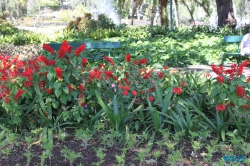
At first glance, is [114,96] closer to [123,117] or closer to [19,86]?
[123,117]

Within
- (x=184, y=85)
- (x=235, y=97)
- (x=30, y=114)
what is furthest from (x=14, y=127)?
(x=235, y=97)

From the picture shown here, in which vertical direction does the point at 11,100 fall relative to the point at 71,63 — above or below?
below

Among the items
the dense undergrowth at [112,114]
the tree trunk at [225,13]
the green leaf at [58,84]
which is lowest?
the dense undergrowth at [112,114]

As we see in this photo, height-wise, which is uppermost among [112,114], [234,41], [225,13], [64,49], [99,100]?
[225,13]

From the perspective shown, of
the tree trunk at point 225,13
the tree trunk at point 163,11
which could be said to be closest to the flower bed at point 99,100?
the tree trunk at point 225,13

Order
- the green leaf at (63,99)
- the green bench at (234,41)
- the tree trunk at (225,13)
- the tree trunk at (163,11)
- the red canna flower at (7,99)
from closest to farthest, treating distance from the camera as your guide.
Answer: the red canna flower at (7,99) < the green leaf at (63,99) < the green bench at (234,41) < the tree trunk at (225,13) < the tree trunk at (163,11)

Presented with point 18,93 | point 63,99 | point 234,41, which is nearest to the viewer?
point 18,93

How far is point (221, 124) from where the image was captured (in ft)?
12.3

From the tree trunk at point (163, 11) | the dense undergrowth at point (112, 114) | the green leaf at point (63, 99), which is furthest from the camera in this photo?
the tree trunk at point (163, 11)

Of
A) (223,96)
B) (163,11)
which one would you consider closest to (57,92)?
(223,96)

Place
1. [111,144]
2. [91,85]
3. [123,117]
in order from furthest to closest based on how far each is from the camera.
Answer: [91,85]
[123,117]
[111,144]

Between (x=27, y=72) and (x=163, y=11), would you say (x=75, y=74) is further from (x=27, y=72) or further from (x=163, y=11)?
(x=163, y=11)

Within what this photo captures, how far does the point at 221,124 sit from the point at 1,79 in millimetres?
2190

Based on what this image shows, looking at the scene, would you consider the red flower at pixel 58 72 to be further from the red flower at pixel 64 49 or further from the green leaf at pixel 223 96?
the green leaf at pixel 223 96
